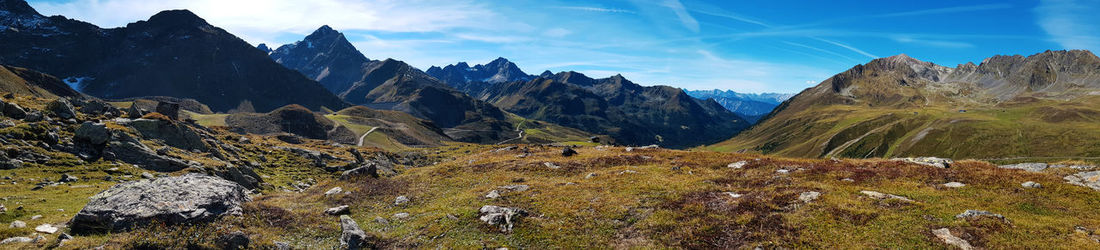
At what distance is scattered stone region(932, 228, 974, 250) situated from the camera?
15633 mm

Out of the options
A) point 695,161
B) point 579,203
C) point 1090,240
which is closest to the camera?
point 1090,240

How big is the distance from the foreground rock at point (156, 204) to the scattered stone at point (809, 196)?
31859mm

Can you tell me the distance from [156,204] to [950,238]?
35986mm

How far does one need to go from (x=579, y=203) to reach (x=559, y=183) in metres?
7.41

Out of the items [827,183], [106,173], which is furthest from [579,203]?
[106,173]

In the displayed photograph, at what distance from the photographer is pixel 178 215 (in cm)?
2084

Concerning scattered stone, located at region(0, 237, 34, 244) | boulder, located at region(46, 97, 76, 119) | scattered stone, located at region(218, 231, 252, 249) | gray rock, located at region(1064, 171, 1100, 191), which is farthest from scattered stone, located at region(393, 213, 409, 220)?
boulder, located at region(46, 97, 76, 119)

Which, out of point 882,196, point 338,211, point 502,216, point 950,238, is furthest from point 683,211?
point 338,211

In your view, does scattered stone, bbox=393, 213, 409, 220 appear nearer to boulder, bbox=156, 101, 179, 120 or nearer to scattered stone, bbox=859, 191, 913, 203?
scattered stone, bbox=859, 191, 913, 203

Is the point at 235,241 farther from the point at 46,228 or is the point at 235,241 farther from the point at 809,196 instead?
the point at 809,196

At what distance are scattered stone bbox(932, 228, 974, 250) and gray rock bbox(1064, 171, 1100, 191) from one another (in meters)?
12.5

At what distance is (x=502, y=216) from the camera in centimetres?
2286

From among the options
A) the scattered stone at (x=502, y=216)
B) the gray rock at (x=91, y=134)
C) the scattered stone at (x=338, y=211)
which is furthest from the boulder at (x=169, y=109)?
the scattered stone at (x=502, y=216)

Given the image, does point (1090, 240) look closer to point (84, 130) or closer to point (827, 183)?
point (827, 183)
